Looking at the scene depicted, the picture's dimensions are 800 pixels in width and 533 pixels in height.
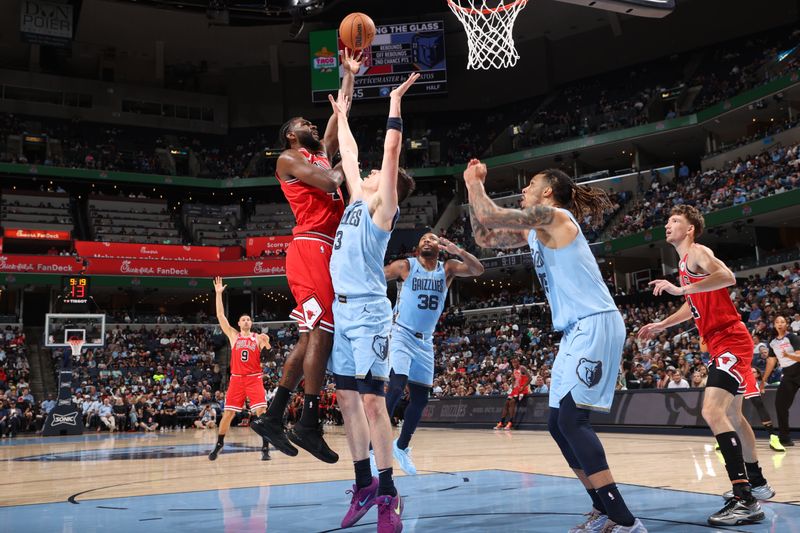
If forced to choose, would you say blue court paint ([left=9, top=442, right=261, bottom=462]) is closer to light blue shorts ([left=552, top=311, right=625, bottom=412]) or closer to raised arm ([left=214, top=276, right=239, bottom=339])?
raised arm ([left=214, top=276, right=239, bottom=339])

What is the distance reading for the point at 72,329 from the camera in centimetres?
2548

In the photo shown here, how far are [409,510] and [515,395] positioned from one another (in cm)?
1380

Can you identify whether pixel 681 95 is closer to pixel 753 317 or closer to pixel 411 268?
pixel 753 317

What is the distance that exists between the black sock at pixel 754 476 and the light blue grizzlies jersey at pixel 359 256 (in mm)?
3347

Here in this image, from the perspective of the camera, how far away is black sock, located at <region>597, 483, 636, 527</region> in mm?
Result: 4059

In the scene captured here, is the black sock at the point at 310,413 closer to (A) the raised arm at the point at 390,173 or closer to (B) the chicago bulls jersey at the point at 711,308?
(A) the raised arm at the point at 390,173

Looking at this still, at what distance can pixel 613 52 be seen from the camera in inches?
1583

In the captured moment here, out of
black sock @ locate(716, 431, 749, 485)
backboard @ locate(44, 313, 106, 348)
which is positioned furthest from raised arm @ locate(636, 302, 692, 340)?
backboard @ locate(44, 313, 106, 348)

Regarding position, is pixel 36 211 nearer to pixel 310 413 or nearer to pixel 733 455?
pixel 310 413

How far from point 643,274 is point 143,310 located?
93.5 feet

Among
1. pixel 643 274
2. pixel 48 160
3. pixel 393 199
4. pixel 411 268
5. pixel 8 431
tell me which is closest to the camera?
pixel 393 199

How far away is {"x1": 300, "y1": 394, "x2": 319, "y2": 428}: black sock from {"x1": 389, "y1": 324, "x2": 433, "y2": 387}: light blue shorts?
269 centimetres

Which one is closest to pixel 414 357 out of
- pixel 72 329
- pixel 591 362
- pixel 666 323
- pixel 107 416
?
pixel 666 323

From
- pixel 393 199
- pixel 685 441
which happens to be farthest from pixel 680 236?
pixel 685 441
